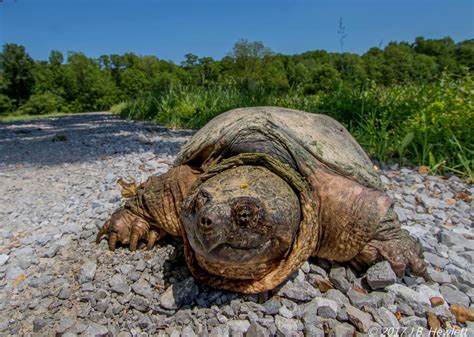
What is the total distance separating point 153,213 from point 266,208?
88cm

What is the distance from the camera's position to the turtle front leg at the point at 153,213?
181cm

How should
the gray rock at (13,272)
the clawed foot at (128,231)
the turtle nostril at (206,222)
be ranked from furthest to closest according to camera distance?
the clawed foot at (128,231)
the gray rock at (13,272)
the turtle nostril at (206,222)

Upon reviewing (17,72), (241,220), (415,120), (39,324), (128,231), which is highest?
(17,72)

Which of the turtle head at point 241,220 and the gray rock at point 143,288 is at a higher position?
the turtle head at point 241,220

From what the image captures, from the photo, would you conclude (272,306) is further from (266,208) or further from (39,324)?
(39,324)

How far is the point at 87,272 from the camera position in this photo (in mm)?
1694

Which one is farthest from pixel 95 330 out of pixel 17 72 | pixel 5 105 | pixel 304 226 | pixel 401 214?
pixel 17 72

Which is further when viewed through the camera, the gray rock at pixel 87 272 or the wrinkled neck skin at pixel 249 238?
the gray rock at pixel 87 272

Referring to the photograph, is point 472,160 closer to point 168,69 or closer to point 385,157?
point 385,157

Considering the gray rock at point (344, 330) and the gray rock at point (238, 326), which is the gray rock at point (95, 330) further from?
the gray rock at point (344, 330)

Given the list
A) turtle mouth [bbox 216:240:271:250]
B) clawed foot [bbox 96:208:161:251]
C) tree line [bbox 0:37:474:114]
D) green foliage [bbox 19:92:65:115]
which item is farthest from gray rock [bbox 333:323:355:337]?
green foliage [bbox 19:92:65:115]

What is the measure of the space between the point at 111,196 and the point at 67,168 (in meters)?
1.90

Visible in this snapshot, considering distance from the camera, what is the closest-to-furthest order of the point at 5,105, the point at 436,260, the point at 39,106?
the point at 436,260
the point at 5,105
the point at 39,106

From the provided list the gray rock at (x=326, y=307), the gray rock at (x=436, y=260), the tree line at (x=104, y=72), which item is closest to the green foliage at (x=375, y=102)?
the gray rock at (x=436, y=260)
